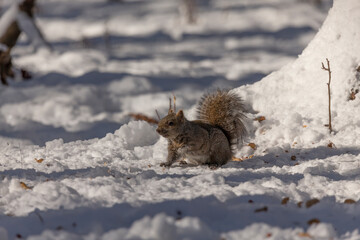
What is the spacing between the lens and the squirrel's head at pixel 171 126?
14.3 feet

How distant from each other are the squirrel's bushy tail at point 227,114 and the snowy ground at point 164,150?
0.26 metres

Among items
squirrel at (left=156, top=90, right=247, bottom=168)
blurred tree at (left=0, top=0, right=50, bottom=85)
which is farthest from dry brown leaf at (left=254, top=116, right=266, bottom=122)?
blurred tree at (left=0, top=0, right=50, bottom=85)

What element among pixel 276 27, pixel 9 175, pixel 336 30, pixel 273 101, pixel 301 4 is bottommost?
pixel 9 175

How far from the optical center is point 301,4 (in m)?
14.8

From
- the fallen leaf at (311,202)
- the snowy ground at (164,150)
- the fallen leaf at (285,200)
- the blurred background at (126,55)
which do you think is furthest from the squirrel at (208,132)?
the fallen leaf at (311,202)

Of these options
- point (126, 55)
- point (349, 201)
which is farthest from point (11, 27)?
point (349, 201)

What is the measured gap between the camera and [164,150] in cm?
505

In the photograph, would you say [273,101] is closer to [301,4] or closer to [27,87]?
[27,87]

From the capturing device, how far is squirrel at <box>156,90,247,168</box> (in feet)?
14.5

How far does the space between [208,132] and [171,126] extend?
15.4 inches

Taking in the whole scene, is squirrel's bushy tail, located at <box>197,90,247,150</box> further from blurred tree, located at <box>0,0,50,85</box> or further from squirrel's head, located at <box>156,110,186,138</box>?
blurred tree, located at <box>0,0,50,85</box>

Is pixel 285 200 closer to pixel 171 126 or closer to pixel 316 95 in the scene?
pixel 171 126

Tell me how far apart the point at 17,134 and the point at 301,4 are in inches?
416

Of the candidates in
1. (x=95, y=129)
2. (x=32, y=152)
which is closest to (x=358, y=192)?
(x=32, y=152)
